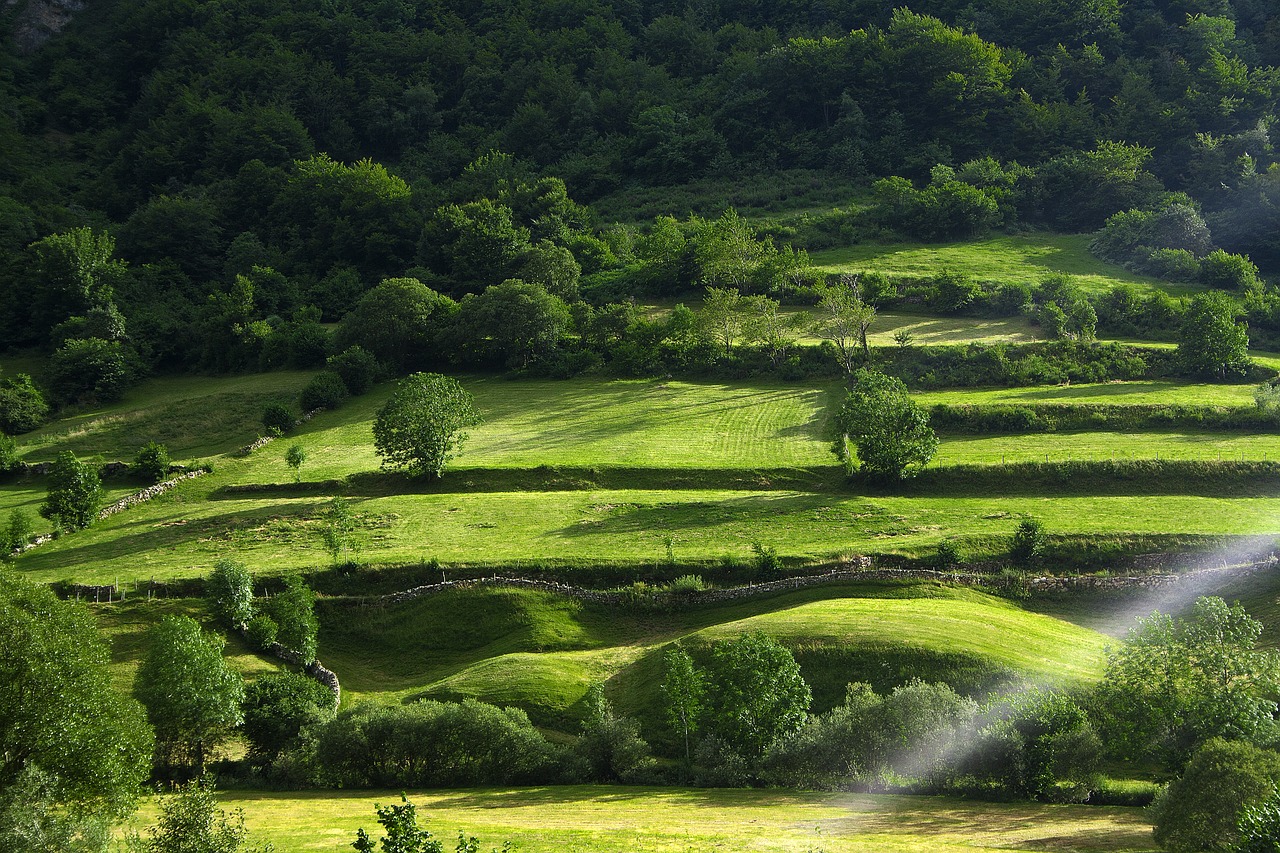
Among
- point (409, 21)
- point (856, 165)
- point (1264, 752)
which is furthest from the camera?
point (409, 21)

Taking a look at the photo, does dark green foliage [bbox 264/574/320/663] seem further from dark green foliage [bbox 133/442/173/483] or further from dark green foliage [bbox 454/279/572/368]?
dark green foliage [bbox 454/279/572/368]

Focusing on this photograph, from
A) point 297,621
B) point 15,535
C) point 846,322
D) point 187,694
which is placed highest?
point 846,322

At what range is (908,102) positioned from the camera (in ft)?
486

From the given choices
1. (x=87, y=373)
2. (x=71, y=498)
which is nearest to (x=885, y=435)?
(x=71, y=498)

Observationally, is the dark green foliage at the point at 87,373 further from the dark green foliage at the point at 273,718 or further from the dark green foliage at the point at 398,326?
the dark green foliage at the point at 273,718

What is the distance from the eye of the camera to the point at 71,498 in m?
67.9

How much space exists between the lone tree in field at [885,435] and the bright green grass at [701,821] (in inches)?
1253

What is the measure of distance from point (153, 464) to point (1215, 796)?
68933 millimetres

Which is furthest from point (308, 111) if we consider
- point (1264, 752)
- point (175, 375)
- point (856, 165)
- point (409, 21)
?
point (1264, 752)

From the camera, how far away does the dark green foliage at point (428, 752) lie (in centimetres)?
4250

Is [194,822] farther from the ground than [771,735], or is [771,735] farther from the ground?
[194,822]

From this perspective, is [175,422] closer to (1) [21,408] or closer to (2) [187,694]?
(1) [21,408]

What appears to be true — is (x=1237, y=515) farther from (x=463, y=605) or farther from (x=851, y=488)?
(x=463, y=605)

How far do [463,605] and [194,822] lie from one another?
29.3 m
